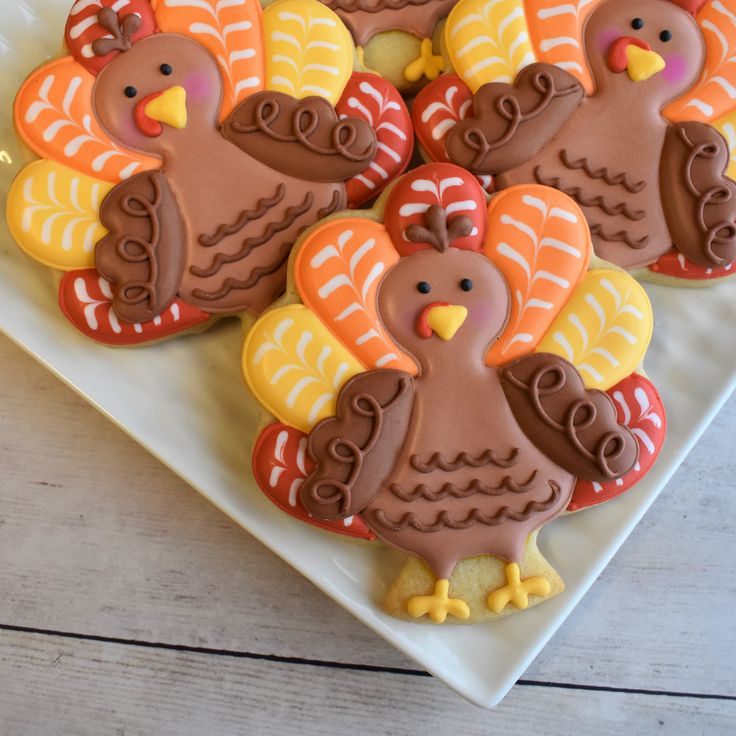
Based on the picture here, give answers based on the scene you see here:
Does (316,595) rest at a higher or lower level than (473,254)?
lower

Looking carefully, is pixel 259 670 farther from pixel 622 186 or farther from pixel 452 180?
pixel 622 186

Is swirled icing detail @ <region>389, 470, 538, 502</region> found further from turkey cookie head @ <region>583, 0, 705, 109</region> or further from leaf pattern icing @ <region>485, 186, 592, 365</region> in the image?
turkey cookie head @ <region>583, 0, 705, 109</region>

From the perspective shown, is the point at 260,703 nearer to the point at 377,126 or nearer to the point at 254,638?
the point at 254,638

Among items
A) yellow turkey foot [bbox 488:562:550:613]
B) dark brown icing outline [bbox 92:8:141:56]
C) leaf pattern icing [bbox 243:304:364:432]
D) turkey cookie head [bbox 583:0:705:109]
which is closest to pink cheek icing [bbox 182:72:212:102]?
dark brown icing outline [bbox 92:8:141:56]

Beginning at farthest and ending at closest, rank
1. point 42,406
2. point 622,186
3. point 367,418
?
point 42,406 → point 622,186 → point 367,418

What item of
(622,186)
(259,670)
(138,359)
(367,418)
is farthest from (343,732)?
(622,186)

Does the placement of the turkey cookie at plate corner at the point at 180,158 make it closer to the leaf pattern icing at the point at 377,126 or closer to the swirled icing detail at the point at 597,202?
the leaf pattern icing at the point at 377,126

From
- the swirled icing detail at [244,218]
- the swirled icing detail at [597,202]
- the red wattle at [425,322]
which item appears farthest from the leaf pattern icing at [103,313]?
the swirled icing detail at [597,202]
